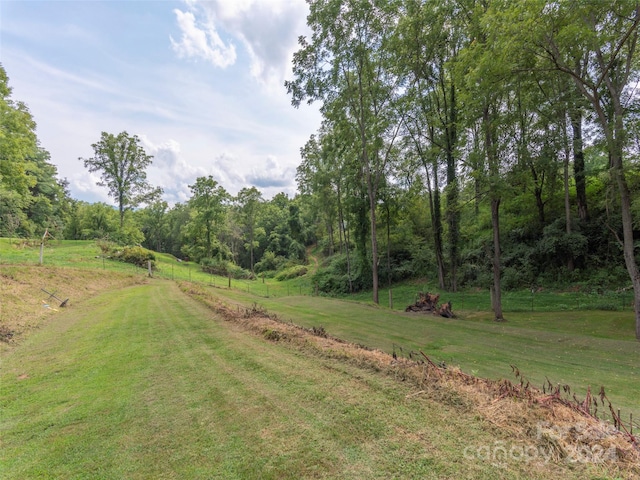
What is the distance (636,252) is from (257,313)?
765 inches

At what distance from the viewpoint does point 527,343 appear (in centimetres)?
877

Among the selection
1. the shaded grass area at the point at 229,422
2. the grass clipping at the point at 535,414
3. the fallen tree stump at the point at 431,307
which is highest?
the grass clipping at the point at 535,414

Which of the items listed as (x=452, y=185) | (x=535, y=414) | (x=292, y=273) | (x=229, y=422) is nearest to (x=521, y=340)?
(x=535, y=414)

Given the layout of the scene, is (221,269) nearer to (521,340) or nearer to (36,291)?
(36,291)

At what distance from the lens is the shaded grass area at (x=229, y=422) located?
267cm

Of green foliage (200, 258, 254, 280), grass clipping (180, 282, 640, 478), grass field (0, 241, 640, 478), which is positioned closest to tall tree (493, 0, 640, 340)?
grass field (0, 241, 640, 478)

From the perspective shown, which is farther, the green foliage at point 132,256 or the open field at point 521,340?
the green foliage at point 132,256

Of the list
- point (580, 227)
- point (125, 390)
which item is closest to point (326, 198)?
point (580, 227)

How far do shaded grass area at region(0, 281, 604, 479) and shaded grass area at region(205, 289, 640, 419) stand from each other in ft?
7.52

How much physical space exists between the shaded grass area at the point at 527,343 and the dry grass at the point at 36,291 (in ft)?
28.9

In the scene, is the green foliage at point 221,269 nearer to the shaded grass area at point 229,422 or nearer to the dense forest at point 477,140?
the dense forest at point 477,140

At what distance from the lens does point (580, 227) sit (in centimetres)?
1834

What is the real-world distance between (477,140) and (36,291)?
22.2 m

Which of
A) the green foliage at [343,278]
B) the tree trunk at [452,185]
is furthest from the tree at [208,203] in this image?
the tree trunk at [452,185]
